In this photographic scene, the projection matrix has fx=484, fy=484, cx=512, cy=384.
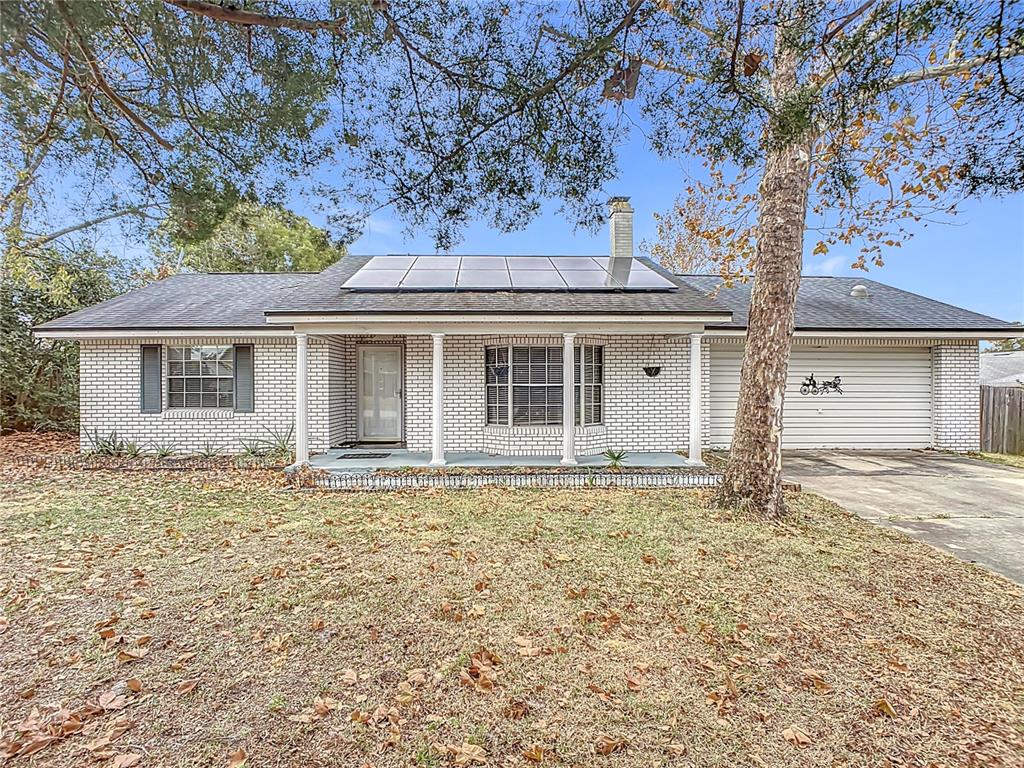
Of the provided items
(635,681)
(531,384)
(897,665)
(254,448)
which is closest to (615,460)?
(531,384)

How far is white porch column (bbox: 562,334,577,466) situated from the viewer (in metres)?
8.74

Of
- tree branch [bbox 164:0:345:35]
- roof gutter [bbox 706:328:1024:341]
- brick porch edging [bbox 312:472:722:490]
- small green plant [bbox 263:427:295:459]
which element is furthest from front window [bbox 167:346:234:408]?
roof gutter [bbox 706:328:1024:341]

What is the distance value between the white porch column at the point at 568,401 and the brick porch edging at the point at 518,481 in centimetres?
78

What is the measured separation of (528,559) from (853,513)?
4.56 metres

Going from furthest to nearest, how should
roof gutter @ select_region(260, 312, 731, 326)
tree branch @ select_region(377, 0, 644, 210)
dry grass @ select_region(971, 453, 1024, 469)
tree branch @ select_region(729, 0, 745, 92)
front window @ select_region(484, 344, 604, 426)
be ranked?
dry grass @ select_region(971, 453, 1024, 469) < front window @ select_region(484, 344, 604, 426) < roof gutter @ select_region(260, 312, 731, 326) < tree branch @ select_region(377, 0, 644, 210) < tree branch @ select_region(729, 0, 745, 92)

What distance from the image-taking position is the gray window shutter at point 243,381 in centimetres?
1038

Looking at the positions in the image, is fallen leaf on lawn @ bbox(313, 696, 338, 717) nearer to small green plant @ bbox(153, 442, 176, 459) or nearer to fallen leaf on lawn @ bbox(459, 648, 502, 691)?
fallen leaf on lawn @ bbox(459, 648, 502, 691)

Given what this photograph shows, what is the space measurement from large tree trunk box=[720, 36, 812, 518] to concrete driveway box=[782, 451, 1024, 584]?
1.44 metres

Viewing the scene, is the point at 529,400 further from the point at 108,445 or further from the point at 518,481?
the point at 108,445

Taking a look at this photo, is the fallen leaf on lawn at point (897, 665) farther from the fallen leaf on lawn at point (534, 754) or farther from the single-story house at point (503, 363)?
the single-story house at point (503, 363)

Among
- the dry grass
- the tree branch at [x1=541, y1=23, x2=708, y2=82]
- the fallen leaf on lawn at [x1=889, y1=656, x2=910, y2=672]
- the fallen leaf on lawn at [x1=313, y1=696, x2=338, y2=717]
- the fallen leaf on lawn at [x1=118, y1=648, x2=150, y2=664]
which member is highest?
the tree branch at [x1=541, y1=23, x2=708, y2=82]

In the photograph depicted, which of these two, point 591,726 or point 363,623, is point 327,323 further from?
point 591,726

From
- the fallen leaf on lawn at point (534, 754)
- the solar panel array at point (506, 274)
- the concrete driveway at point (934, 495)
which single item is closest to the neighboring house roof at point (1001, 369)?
the concrete driveway at point (934, 495)

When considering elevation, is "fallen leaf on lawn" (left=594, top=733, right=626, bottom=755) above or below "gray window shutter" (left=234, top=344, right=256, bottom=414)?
below
